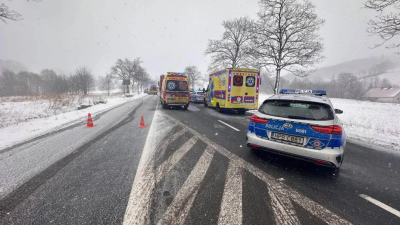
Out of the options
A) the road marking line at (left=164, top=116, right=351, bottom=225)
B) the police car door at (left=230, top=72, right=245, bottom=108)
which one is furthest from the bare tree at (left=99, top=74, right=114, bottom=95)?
the road marking line at (left=164, top=116, right=351, bottom=225)

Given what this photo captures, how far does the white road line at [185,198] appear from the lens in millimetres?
2189

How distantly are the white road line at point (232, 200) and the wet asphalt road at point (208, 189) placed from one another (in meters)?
0.01

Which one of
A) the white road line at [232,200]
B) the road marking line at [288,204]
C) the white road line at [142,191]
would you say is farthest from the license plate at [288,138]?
the white road line at [142,191]

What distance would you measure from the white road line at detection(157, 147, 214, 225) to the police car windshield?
201cm

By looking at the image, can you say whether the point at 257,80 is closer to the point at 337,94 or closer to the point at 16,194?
the point at 16,194

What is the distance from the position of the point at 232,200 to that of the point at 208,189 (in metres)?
0.45

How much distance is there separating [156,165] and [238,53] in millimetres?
26597

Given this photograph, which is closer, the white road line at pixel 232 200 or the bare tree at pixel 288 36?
the white road line at pixel 232 200

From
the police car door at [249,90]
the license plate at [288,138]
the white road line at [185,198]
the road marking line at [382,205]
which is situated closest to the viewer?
the white road line at [185,198]

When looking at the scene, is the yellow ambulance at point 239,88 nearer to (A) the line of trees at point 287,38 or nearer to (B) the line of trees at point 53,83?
(A) the line of trees at point 287,38

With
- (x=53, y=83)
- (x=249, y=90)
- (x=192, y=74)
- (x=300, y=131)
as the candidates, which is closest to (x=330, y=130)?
(x=300, y=131)

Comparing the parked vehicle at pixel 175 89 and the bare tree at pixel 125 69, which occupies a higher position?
the bare tree at pixel 125 69

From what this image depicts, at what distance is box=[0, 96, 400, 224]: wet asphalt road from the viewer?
7.45 ft

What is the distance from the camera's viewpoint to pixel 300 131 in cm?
357
